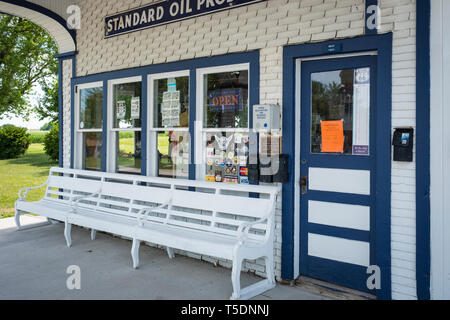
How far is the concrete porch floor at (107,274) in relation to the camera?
402 centimetres

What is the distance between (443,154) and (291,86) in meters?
1.63

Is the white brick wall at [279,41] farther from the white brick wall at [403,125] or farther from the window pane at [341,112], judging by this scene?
the window pane at [341,112]

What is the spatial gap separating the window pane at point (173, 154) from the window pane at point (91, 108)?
1.63 m

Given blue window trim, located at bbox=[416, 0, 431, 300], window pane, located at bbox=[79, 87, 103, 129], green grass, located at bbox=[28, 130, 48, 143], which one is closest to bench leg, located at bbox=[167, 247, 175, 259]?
window pane, located at bbox=[79, 87, 103, 129]

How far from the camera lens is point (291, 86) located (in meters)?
4.33

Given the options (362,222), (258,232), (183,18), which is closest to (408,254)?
(362,222)

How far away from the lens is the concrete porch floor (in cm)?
→ 402

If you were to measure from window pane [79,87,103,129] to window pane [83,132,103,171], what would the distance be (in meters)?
0.16

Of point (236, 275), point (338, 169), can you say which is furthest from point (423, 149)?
point (236, 275)

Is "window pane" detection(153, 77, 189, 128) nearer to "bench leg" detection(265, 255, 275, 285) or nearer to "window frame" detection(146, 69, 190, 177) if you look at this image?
"window frame" detection(146, 69, 190, 177)

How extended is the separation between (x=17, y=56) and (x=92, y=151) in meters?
14.9

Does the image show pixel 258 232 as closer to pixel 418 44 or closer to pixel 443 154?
pixel 443 154

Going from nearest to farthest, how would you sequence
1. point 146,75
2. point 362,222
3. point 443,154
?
point 443,154 → point 362,222 → point 146,75

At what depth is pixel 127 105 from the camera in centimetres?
634
